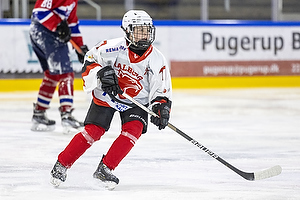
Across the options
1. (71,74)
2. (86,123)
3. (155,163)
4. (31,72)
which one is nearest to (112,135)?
(71,74)

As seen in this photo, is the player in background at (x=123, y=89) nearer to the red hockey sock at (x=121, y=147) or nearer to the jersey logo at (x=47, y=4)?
the red hockey sock at (x=121, y=147)

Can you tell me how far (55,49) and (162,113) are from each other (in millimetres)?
1959

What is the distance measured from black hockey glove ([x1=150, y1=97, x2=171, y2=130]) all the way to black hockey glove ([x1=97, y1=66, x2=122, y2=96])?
0.18m

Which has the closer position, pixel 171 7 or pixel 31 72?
pixel 31 72

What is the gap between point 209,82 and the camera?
26.2 feet

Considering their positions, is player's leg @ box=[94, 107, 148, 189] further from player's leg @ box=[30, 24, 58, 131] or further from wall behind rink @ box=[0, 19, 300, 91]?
wall behind rink @ box=[0, 19, 300, 91]

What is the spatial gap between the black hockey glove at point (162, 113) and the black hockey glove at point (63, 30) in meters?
1.81

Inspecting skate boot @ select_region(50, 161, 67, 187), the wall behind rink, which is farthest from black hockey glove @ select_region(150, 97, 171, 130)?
the wall behind rink

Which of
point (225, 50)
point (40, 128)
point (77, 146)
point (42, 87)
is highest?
point (77, 146)

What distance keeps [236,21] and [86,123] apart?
5739 millimetres

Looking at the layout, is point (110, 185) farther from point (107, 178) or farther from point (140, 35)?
point (140, 35)

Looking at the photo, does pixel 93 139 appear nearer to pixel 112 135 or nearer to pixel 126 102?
pixel 126 102

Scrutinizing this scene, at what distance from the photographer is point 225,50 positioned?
8008 mm

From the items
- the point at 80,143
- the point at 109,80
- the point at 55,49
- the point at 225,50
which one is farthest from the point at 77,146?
the point at 225,50
